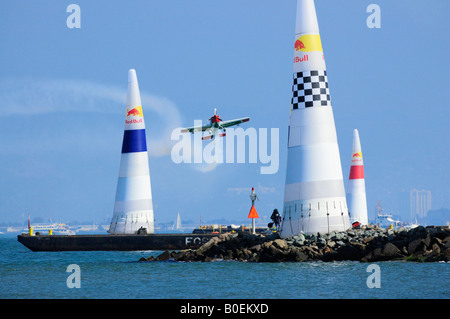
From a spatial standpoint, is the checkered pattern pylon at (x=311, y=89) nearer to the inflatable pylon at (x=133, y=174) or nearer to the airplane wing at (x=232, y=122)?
the inflatable pylon at (x=133, y=174)

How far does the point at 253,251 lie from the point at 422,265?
812 cm

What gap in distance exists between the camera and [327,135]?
31328 millimetres

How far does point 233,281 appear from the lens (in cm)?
2577

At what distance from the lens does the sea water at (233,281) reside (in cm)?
2262

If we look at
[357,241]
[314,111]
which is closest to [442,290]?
[357,241]

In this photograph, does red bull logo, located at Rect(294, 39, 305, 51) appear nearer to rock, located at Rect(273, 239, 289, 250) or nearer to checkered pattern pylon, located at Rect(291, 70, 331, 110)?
checkered pattern pylon, located at Rect(291, 70, 331, 110)

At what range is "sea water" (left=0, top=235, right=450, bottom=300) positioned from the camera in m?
22.6

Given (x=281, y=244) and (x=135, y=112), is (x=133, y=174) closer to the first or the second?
(x=135, y=112)

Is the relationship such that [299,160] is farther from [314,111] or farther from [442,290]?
[442,290]

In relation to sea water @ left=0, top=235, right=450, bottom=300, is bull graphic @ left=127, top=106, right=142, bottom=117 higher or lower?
higher
